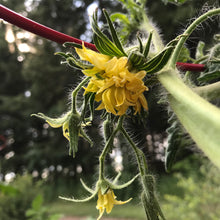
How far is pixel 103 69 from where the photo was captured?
10.6 inches

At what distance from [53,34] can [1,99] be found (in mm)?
9169

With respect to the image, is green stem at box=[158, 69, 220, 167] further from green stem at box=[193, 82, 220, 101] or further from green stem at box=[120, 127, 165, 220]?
green stem at box=[120, 127, 165, 220]

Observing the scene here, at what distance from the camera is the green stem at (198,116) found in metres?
0.17

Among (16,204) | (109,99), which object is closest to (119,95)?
(109,99)

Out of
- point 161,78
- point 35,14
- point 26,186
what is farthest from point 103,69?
point 35,14

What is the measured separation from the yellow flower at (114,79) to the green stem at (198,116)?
4cm

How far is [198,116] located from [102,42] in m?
0.12

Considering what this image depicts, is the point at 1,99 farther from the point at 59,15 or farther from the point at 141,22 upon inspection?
the point at 141,22

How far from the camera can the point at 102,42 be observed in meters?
0.27

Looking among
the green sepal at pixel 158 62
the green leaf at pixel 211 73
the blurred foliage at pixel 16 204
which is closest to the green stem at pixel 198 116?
the green sepal at pixel 158 62

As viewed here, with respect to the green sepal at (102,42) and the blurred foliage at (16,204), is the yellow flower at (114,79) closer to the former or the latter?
the green sepal at (102,42)

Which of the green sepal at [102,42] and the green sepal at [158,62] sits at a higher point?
the green sepal at [102,42]

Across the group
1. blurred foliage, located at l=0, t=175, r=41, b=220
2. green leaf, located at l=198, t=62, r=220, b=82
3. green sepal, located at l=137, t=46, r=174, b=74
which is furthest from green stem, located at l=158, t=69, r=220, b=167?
blurred foliage, located at l=0, t=175, r=41, b=220

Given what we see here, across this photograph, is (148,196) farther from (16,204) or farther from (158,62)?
(16,204)
